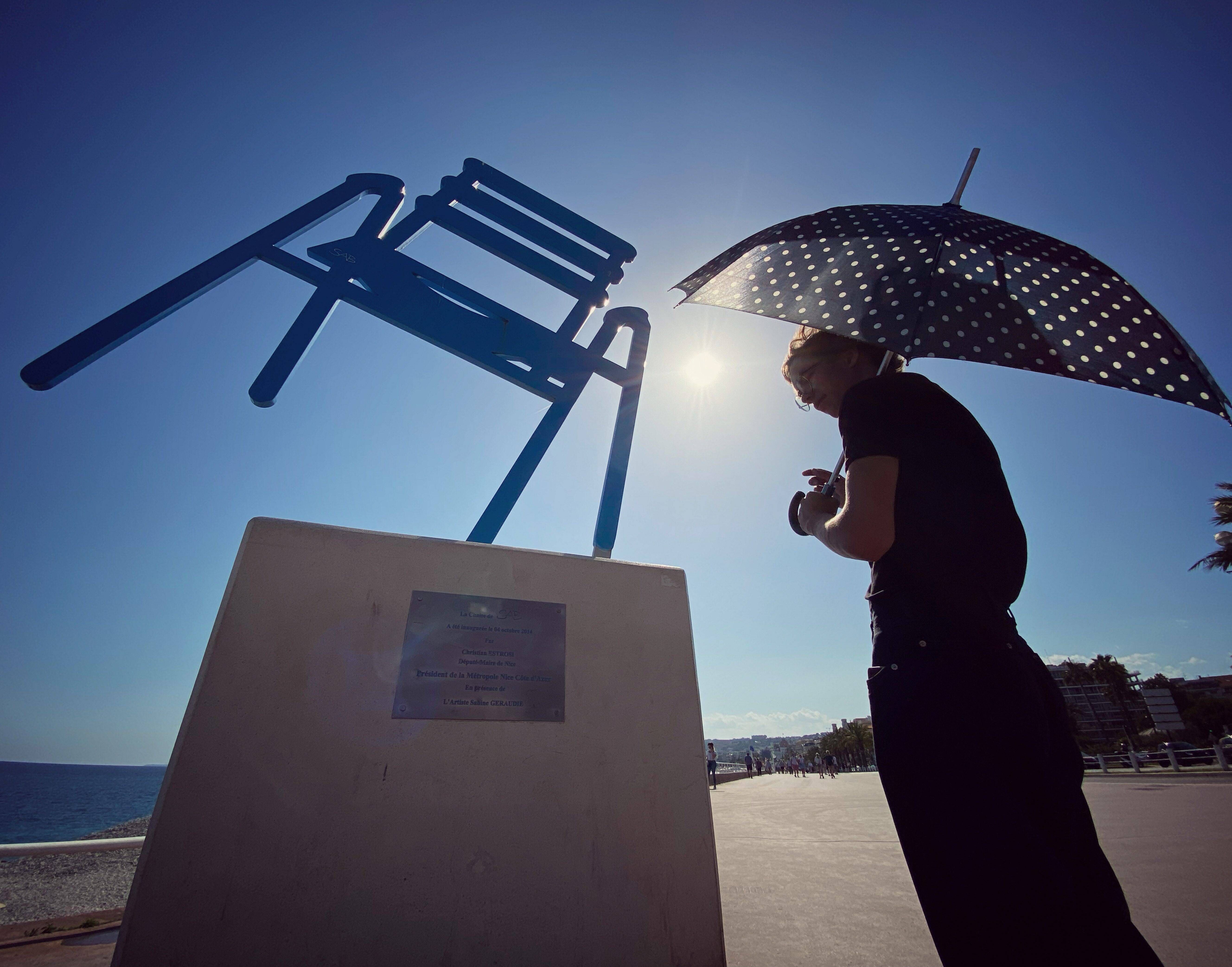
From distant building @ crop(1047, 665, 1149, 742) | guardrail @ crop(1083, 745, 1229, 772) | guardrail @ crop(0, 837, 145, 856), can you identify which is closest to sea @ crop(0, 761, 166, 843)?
guardrail @ crop(0, 837, 145, 856)

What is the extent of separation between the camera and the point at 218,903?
5.28 feet

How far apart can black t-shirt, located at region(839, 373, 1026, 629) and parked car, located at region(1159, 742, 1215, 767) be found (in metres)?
18.8

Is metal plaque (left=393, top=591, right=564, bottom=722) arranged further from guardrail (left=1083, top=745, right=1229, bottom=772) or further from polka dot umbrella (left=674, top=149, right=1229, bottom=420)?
guardrail (left=1083, top=745, right=1229, bottom=772)

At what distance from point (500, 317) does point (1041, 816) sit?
3.25 metres

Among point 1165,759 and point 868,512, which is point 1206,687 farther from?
point 868,512


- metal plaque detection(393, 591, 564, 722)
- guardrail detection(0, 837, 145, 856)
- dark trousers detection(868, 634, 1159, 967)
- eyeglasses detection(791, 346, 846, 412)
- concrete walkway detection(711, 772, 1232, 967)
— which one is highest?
eyeglasses detection(791, 346, 846, 412)

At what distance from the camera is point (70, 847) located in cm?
252

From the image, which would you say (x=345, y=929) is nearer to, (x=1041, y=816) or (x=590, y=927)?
(x=590, y=927)

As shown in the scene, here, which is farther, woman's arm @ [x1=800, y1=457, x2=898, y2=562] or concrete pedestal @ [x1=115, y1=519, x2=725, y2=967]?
concrete pedestal @ [x1=115, y1=519, x2=725, y2=967]

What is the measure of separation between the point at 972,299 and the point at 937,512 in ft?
2.58

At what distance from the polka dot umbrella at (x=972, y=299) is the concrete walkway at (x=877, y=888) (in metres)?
1.39

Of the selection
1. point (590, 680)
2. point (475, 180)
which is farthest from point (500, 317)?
point (590, 680)

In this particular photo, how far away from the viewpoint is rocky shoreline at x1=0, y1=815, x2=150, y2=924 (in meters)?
3.02

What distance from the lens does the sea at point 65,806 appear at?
157ft
